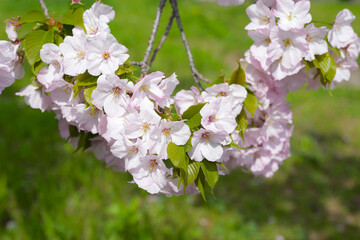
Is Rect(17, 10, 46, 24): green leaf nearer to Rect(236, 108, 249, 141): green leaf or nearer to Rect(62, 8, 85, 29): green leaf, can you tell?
Rect(62, 8, 85, 29): green leaf

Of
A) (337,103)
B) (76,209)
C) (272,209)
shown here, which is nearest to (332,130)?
(337,103)

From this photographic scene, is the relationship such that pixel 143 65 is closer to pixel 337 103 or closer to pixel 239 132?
pixel 239 132

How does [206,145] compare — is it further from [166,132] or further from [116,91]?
[116,91]

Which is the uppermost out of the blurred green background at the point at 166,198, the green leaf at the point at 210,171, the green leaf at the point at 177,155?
the green leaf at the point at 177,155

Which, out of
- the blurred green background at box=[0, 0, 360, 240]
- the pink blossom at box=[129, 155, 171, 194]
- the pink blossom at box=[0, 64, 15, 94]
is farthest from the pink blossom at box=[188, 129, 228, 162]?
the blurred green background at box=[0, 0, 360, 240]

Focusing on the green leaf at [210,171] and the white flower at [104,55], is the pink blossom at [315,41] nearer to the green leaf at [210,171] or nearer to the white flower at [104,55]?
the green leaf at [210,171]

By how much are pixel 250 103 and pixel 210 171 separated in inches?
15.5

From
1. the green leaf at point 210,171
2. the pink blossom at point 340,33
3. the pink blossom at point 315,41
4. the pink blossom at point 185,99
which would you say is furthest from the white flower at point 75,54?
the pink blossom at point 340,33

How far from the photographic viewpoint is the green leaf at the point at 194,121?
115 cm

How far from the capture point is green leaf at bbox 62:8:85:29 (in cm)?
130

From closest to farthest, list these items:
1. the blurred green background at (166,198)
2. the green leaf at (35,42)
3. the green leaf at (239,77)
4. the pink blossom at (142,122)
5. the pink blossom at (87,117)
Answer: the pink blossom at (142,122)
the pink blossom at (87,117)
the green leaf at (35,42)
the green leaf at (239,77)
the blurred green background at (166,198)

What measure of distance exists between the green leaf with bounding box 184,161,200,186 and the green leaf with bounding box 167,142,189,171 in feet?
0.11

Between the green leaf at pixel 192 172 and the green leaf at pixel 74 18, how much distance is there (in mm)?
602

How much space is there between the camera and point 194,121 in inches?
45.6
